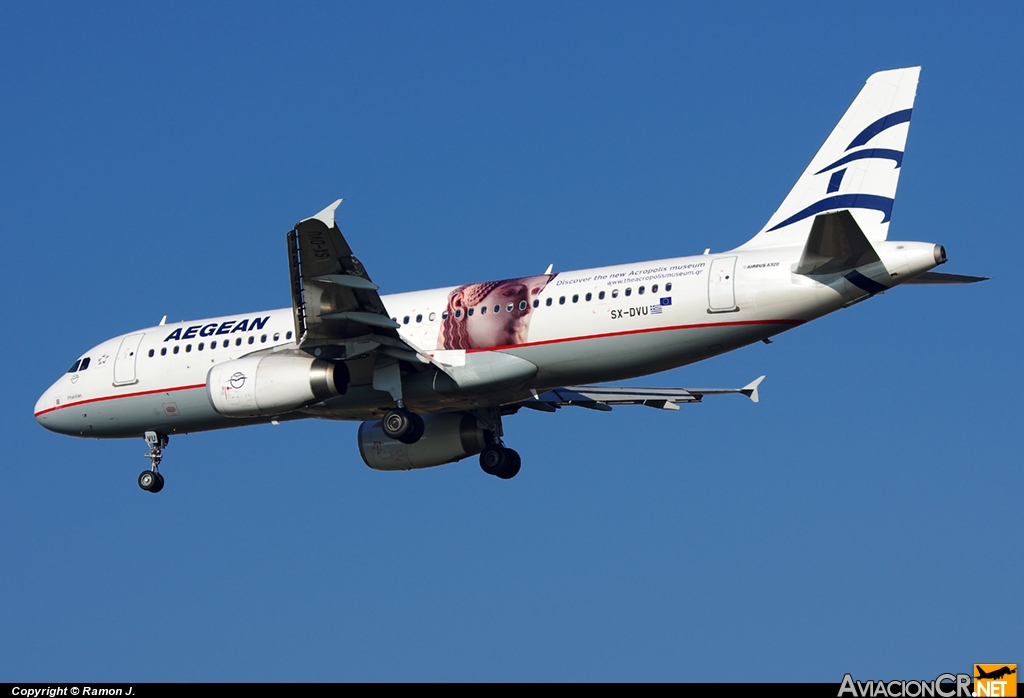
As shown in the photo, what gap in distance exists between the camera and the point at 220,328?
34.2 meters

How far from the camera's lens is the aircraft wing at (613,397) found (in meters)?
35.8

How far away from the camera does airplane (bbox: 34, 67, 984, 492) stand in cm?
2825

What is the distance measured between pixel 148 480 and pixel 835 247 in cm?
1718

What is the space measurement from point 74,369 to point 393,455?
314 inches

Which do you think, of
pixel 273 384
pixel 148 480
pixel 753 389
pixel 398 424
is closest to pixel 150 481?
Answer: pixel 148 480

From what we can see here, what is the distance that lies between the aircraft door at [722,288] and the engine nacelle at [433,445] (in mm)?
8330

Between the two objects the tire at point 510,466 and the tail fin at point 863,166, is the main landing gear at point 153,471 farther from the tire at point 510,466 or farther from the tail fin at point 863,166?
the tail fin at point 863,166

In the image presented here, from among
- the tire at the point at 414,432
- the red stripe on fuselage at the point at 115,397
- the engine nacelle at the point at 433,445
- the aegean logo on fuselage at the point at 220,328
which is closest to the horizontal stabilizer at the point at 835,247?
the tire at the point at 414,432

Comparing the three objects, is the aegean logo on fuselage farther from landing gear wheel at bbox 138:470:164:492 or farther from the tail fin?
the tail fin

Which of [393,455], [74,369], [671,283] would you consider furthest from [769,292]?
[74,369]

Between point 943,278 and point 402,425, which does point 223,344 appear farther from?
point 943,278

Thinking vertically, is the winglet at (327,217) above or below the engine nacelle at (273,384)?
above

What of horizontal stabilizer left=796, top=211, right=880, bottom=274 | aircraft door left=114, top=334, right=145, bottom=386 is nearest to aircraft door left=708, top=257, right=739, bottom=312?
horizontal stabilizer left=796, top=211, right=880, bottom=274

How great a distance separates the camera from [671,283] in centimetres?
2947
